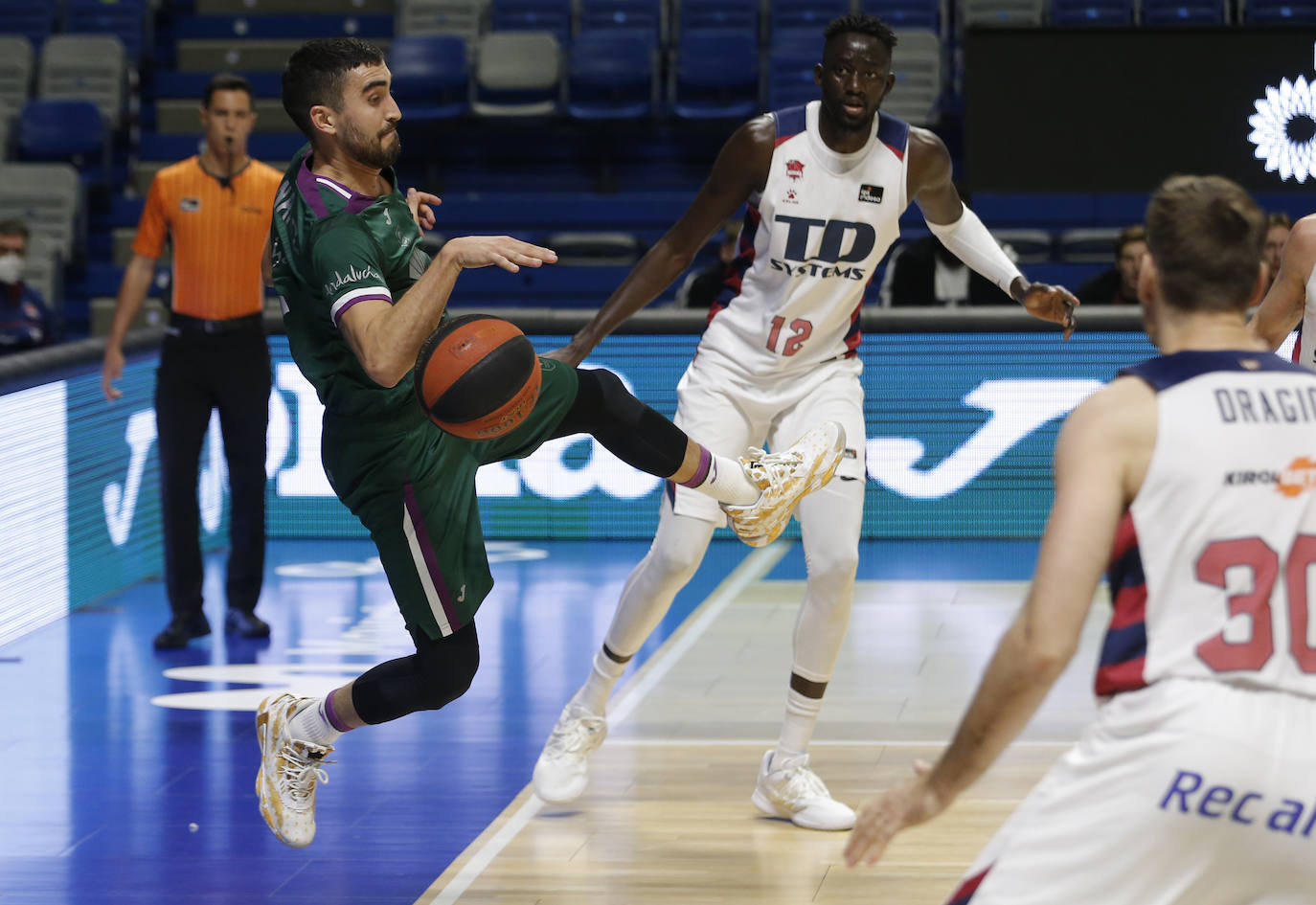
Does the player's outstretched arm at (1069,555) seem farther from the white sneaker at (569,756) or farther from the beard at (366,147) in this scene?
the white sneaker at (569,756)

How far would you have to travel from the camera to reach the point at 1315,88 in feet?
24.8

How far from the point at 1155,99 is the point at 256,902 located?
6990mm

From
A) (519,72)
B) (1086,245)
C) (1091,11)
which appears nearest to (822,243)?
(1086,245)

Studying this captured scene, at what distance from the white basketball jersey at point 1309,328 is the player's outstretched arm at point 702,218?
143 cm

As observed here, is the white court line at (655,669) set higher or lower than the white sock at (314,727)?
lower

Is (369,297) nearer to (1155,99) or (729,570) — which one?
(729,570)

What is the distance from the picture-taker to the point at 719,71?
13.0 meters

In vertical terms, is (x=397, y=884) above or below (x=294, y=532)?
above

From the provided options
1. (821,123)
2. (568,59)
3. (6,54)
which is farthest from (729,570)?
(6,54)

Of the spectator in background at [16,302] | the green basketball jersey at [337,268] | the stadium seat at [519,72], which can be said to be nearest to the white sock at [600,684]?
the green basketball jersey at [337,268]

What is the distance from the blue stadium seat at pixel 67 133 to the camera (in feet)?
43.7

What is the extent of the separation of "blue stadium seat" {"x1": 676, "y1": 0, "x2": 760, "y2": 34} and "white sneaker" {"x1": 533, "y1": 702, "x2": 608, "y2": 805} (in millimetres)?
9441

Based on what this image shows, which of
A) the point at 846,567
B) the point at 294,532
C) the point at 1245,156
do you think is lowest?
the point at 294,532

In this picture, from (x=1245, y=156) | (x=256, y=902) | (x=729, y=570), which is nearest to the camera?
(x=256, y=902)
